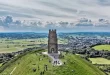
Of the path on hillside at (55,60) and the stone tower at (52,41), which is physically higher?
the stone tower at (52,41)

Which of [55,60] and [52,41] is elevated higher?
[52,41]

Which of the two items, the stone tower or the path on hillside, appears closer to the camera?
the path on hillside

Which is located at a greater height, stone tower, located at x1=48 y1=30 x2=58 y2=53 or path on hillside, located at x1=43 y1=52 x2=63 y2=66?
stone tower, located at x1=48 y1=30 x2=58 y2=53

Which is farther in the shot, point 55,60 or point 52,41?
point 52,41

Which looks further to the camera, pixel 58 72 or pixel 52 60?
pixel 52 60

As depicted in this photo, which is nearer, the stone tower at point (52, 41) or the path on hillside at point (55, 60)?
the path on hillside at point (55, 60)

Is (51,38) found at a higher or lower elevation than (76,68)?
higher

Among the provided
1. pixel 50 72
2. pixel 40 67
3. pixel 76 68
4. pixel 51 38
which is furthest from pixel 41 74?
pixel 51 38

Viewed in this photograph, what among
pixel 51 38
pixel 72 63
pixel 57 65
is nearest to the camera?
pixel 57 65

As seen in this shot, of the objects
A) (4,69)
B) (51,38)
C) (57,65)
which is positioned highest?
(51,38)

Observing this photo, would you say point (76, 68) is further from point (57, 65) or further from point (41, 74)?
point (41, 74)

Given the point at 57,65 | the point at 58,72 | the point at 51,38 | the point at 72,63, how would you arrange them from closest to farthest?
the point at 58,72
the point at 57,65
the point at 72,63
the point at 51,38
